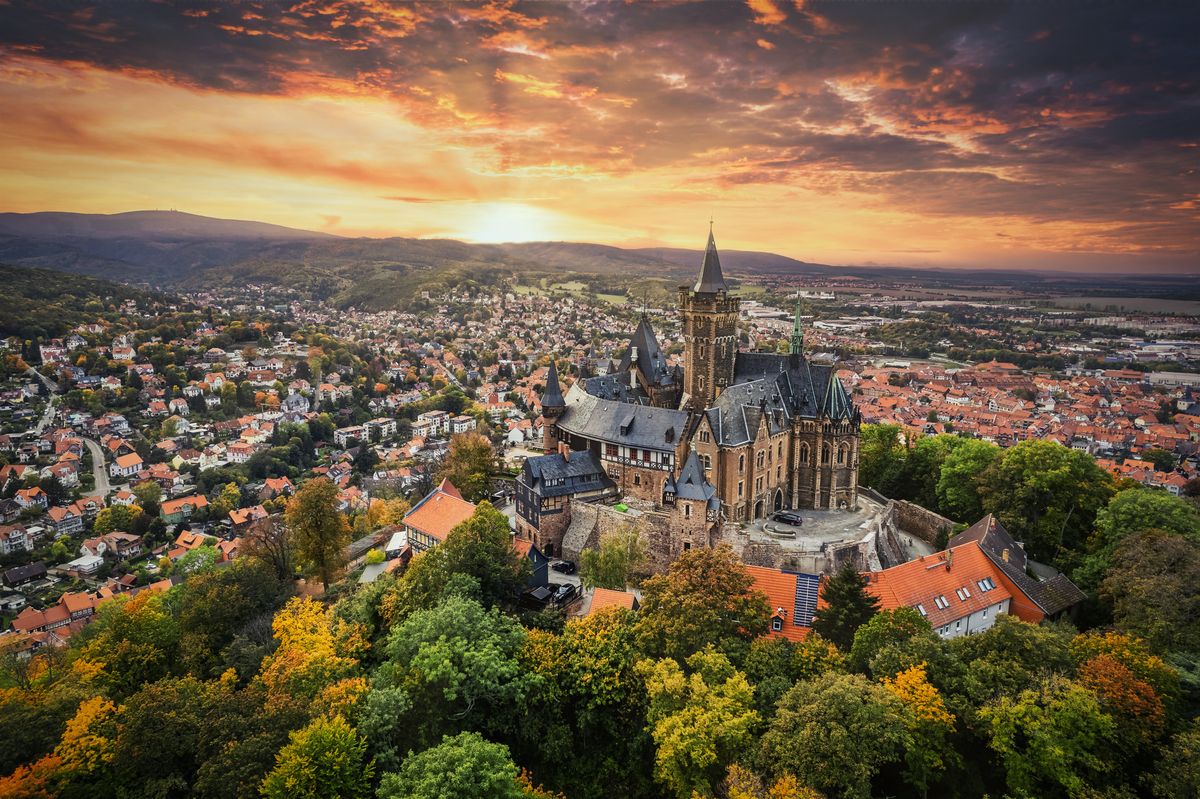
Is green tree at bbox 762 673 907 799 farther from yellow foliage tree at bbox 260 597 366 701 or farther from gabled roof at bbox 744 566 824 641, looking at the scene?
yellow foliage tree at bbox 260 597 366 701

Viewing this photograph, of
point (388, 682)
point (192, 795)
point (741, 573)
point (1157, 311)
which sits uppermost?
point (1157, 311)

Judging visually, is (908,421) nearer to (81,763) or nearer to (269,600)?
(269,600)

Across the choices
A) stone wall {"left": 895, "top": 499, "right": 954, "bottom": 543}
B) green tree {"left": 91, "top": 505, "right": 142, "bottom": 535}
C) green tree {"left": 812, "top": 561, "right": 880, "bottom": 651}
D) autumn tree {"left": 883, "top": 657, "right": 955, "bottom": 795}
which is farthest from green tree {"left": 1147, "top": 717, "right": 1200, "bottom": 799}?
green tree {"left": 91, "top": 505, "right": 142, "bottom": 535}

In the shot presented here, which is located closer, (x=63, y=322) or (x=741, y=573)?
(x=741, y=573)

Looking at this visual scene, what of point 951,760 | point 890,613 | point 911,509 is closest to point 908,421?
point 911,509

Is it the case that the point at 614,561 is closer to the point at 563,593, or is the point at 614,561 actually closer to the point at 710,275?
the point at 563,593

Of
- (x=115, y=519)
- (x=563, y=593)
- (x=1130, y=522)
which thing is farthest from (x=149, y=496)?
(x=1130, y=522)

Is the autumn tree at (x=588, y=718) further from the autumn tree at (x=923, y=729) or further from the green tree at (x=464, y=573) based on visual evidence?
the autumn tree at (x=923, y=729)
